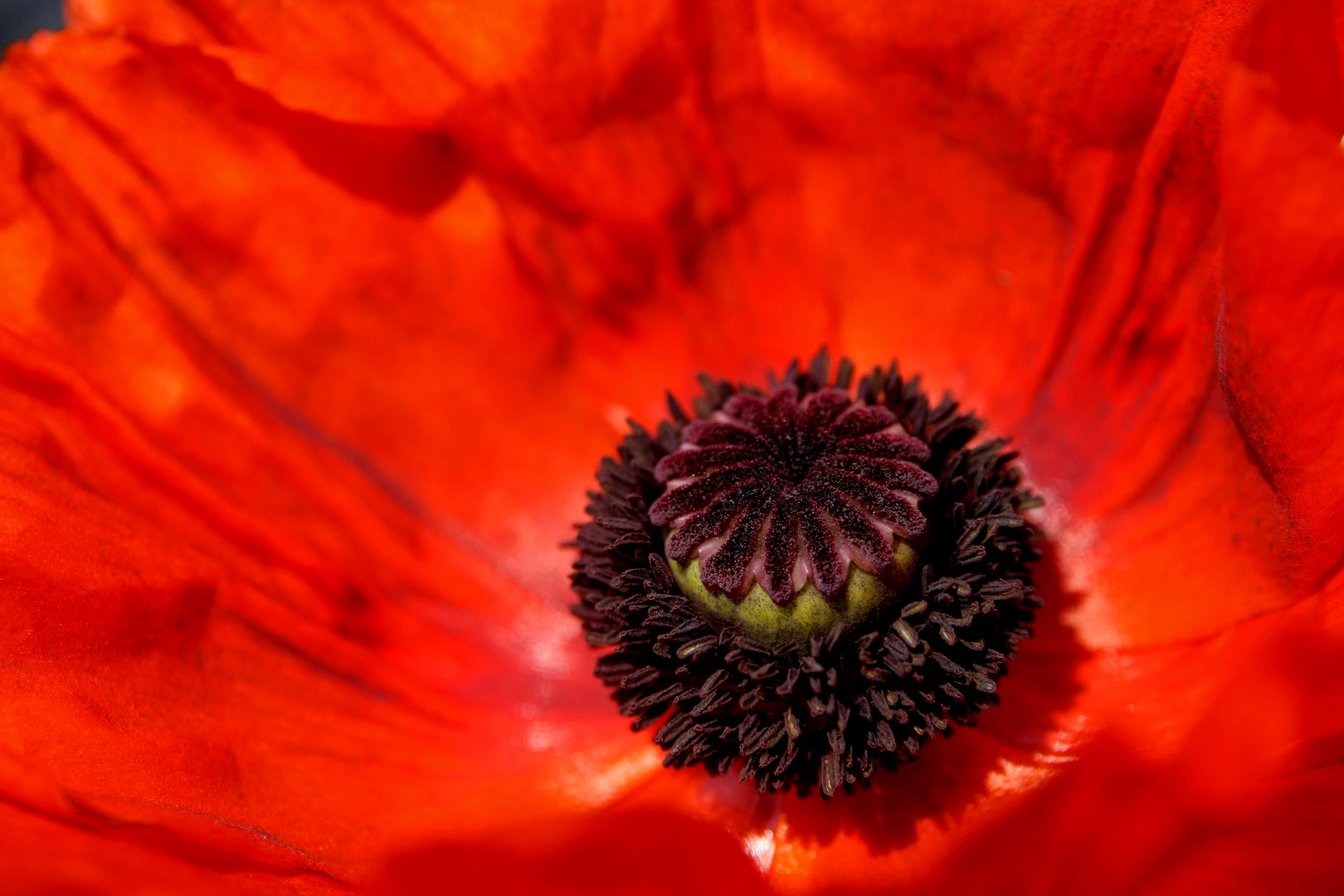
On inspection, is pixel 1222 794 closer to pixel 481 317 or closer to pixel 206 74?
pixel 481 317

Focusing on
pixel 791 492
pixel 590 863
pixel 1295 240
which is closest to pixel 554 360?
pixel 791 492

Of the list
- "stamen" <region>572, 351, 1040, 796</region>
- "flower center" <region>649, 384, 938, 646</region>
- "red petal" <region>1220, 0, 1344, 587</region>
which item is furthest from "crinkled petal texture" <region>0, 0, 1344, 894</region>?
"flower center" <region>649, 384, 938, 646</region>

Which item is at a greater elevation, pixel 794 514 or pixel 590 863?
pixel 794 514

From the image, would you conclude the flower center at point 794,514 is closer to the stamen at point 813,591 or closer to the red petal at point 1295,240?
the stamen at point 813,591

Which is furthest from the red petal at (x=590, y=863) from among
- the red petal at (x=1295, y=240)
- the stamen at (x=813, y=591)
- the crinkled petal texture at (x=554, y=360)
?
the red petal at (x=1295, y=240)

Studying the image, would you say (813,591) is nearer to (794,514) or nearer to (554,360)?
(794,514)

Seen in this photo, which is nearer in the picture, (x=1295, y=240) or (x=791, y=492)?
(x=1295, y=240)

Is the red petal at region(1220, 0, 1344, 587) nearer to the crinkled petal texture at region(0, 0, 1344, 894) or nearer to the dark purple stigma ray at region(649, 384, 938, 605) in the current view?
the crinkled petal texture at region(0, 0, 1344, 894)

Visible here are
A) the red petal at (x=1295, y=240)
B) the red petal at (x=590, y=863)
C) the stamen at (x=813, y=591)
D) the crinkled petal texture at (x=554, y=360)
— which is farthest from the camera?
the stamen at (x=813, y=591)
